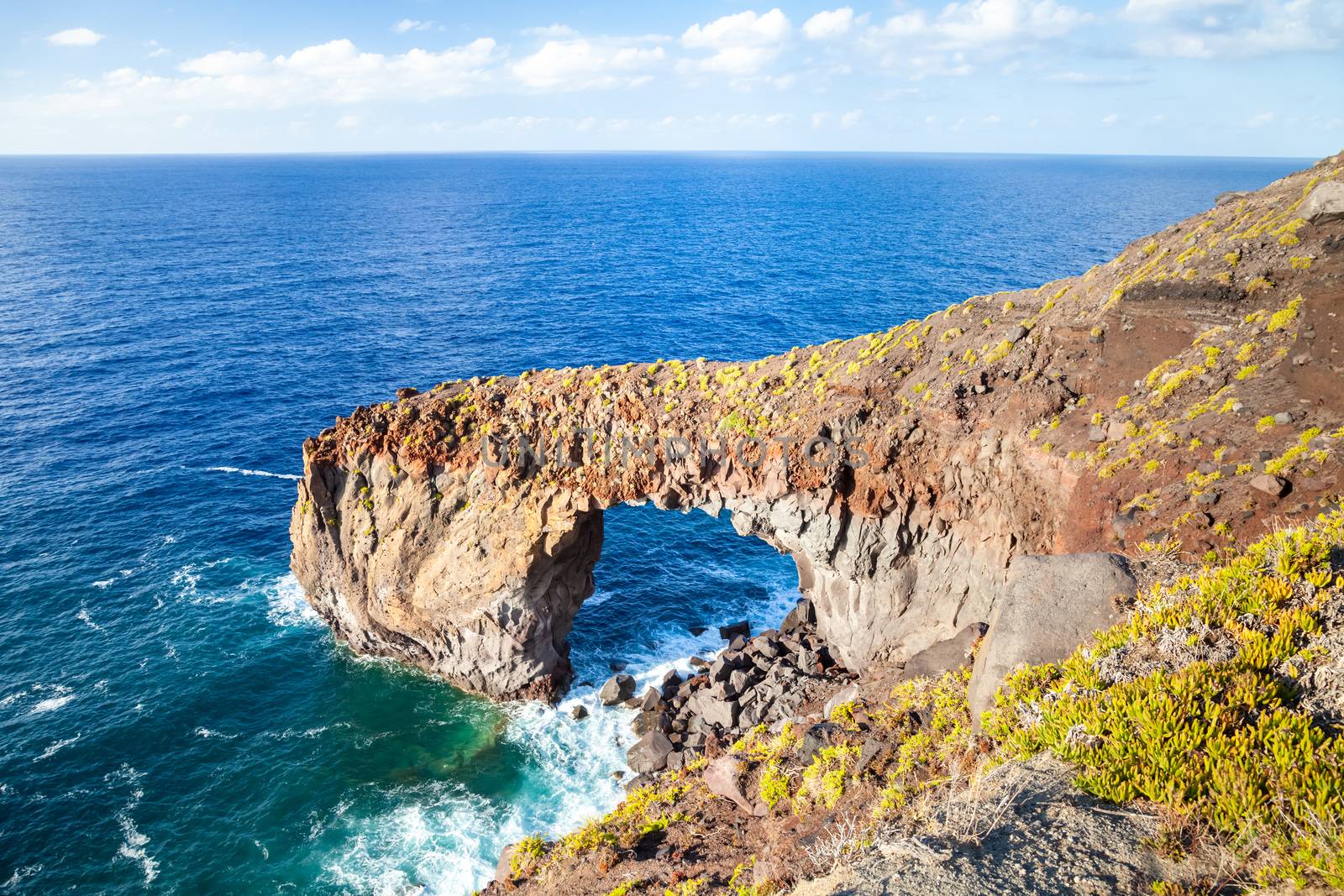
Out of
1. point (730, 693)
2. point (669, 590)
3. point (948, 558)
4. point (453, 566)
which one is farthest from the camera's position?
point (669, 590)

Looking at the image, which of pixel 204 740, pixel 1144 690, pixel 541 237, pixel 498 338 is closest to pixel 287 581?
pixel 204 740

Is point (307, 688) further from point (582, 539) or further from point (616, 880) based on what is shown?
point (616, 880)

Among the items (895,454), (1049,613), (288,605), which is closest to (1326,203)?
(895,454)

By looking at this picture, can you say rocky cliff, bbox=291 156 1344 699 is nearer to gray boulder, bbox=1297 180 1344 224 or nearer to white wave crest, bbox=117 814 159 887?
gray boulder, bbox=1297 180 1344 224

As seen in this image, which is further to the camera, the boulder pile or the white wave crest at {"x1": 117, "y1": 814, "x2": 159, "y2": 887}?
the boulder pile

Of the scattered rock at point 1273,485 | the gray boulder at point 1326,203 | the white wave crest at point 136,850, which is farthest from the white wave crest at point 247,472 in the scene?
the gray boulder at point 1326,203

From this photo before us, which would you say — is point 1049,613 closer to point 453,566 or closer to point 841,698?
point 841,698

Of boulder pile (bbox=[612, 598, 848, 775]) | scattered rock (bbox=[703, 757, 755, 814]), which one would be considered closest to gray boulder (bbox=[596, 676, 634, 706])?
boulder pile (bbox=[612, 598, 848, 775])
